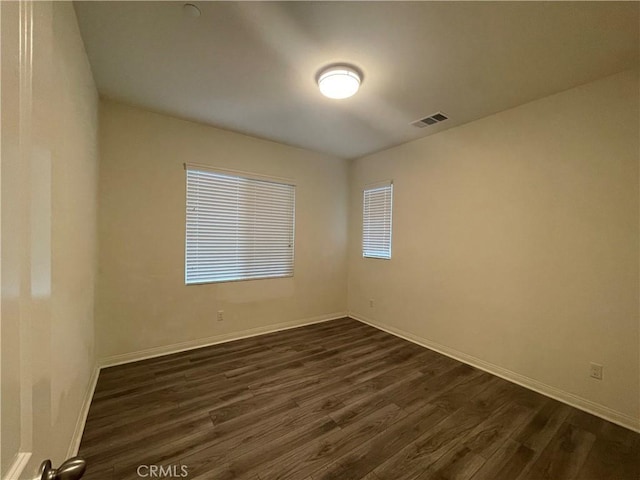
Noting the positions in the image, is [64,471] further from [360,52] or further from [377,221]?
[377,221]

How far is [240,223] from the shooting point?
3.42 metres

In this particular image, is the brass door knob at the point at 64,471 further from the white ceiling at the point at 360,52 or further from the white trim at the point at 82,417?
Answer: the white ceiling at the point at 360,52

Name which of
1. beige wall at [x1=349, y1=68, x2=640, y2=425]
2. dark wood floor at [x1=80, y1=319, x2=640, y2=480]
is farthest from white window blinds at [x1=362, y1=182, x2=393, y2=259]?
dark wood floor at [x1=80, y1=319, x2=640, y2=480]

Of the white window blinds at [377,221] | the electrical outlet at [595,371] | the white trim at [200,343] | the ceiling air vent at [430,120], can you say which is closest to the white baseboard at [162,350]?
the white trim at [200,343]

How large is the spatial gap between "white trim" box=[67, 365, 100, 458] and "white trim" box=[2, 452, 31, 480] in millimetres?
1585

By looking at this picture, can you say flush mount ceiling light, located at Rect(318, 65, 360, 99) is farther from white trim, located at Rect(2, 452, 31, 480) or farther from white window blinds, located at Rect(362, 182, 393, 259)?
white trim, located at Rect(2, 452, 31, 480)

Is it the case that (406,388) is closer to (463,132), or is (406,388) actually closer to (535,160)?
(535,160)

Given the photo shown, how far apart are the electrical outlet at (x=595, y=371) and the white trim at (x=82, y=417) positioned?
12.2 feet

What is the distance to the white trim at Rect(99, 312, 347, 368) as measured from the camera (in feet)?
8.62

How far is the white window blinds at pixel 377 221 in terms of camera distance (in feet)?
12.5

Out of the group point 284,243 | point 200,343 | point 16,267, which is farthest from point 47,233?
point 284,243

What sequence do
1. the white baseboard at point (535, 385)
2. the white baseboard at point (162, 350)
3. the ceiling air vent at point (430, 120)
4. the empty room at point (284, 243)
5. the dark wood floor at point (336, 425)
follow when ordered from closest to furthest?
the empty room at point (284, 243)
the dark wood floor at point (336, 425)
the white baseboard at point (162, 350)
the white baseboard at point (535, 385)
the ceiling air vent at point (430, 120)

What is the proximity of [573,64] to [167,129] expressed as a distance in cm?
375

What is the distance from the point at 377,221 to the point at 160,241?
2.94m
